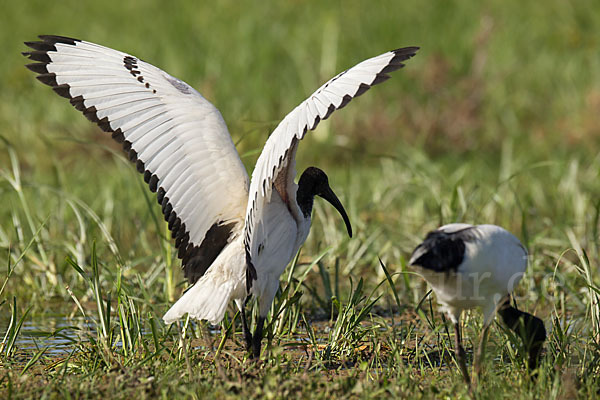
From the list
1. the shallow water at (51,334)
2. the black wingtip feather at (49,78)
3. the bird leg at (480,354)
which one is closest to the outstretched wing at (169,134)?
the black wingtip feather at (49,78)

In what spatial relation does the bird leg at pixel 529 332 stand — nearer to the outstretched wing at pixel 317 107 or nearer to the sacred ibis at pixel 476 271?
the sacred ibis at pixel 476 271

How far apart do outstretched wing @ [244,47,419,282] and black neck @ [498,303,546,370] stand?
3.89 feet

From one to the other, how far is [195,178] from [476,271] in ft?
4.87

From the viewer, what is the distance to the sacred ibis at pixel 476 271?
3.22 meters

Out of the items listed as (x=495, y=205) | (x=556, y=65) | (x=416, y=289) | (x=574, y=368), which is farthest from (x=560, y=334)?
(x=556, y=65)

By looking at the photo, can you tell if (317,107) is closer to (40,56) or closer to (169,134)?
(169,134)

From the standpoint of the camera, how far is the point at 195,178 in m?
4.06

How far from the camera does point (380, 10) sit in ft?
39.0

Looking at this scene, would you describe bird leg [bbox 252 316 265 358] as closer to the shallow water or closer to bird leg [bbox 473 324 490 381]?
the shallow water

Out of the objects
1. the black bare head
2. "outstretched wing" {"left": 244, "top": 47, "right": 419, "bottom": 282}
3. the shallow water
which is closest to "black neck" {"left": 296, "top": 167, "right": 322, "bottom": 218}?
the black bare head

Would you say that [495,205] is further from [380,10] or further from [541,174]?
→ [380,10]

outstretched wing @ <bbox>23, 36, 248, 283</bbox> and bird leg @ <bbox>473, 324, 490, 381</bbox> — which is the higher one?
outstretched wing @ <bbox>23, 36, 248, 283</bbox>

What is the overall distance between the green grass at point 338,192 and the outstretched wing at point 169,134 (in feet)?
1.35

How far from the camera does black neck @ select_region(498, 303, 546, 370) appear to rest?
11.5 ft
